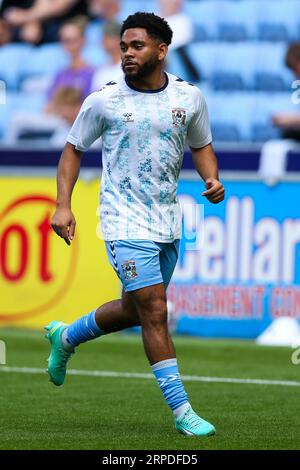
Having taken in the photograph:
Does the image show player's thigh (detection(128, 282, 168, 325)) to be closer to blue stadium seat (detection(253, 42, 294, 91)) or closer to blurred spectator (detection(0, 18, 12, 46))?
blue stadium seat (detection(253, 42, 294, 91))

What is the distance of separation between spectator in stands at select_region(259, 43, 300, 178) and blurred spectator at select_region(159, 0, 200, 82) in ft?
6.61

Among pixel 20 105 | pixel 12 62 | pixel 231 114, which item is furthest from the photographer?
pixel 12 62

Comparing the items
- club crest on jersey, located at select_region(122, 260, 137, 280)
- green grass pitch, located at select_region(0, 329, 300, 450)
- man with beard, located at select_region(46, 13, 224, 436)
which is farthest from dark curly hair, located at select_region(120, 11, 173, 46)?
green grass pitch, located at select_region(0, 329, 300, 450)

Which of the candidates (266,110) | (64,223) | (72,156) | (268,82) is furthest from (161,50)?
(268,82)

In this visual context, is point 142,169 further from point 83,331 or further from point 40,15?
point 40,15

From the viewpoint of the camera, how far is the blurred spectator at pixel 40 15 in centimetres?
1825

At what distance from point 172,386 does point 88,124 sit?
157cm

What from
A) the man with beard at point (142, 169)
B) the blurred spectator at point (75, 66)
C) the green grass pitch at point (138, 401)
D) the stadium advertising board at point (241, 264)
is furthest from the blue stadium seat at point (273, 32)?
the man with beard at point (142, 169)

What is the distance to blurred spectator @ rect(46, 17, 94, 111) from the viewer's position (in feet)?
53.4

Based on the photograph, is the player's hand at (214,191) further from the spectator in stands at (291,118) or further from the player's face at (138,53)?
the spectator in stands at (291,118)

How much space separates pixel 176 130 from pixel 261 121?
8536mm

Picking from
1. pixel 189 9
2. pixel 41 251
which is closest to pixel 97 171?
pixel 41 251

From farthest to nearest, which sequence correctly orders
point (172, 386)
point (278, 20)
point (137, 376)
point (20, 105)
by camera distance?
point (20, 105), point (278, 20), point (137, 376), point (172, 386)

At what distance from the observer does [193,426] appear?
21.8 feet
